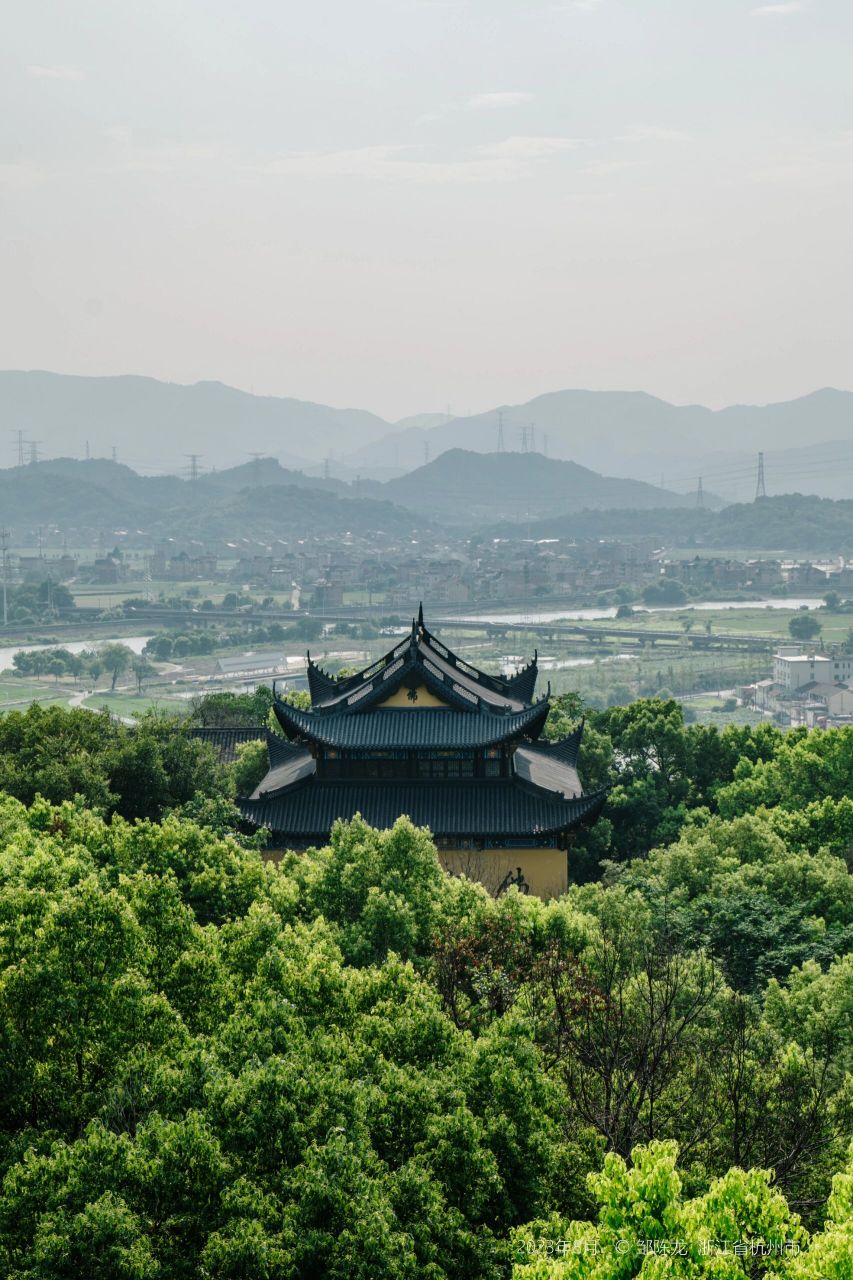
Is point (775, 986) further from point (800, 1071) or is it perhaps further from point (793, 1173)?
point (793, 1173)

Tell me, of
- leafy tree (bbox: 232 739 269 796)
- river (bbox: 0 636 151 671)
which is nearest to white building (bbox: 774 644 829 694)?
river (bbox: 0 636 151 671)

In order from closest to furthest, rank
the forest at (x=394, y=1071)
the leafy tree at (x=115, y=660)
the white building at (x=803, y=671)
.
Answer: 1. the forest at (x=394, y=1071)
2. the white building at (x=803, y=671)
3. the leafy tree at (x=115, y=660)

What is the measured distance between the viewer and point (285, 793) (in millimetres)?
30016

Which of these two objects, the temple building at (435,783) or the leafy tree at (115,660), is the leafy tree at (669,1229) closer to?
the temple building at (435,783)

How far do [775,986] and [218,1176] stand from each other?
1011 cm

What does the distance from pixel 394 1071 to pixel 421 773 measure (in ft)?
55.6

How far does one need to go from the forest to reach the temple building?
17.2ft

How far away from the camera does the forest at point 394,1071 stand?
11.1 meters

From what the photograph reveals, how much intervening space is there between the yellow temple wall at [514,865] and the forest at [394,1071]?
5.09 m

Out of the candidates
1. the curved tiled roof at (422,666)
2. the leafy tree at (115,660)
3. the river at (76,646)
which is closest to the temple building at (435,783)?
the curved tiled roof at (422,666)

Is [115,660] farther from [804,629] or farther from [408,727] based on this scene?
[408,727]

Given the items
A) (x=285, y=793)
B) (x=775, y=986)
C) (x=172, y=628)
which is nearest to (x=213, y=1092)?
(x=775, y=986)

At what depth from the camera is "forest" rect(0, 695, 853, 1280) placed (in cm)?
1107

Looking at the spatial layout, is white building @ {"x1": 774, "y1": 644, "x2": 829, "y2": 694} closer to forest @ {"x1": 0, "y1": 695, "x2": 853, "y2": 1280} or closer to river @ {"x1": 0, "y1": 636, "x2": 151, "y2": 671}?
river @ {"x1": 0, "y1": 636, "x2": 151, "y2": 671}
